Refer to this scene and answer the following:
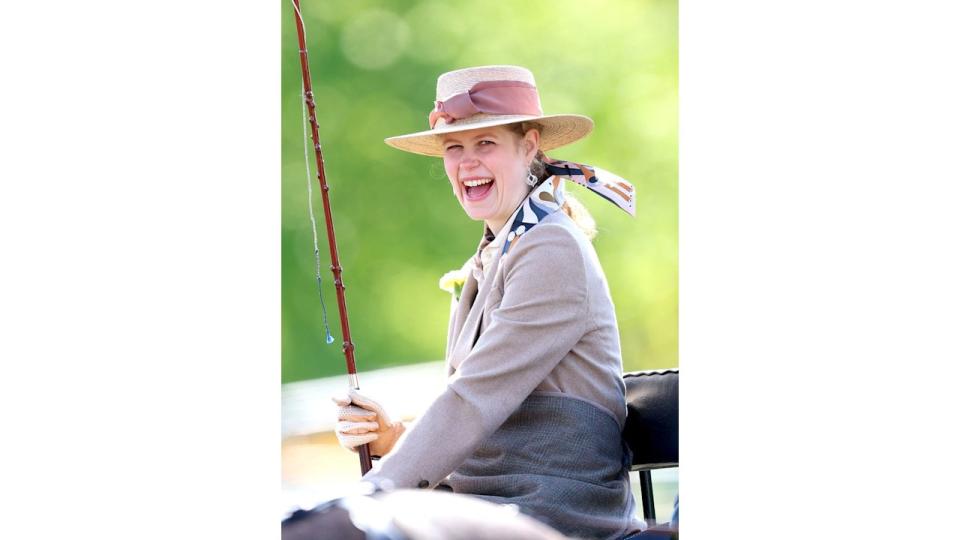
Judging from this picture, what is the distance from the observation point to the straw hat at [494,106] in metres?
2.87

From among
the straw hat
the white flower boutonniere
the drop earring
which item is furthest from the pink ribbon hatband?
the white flower boutonniere

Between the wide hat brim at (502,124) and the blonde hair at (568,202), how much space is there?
2 centimetres

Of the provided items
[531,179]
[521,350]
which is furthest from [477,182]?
[521,350]

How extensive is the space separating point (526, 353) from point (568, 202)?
0.46 metres

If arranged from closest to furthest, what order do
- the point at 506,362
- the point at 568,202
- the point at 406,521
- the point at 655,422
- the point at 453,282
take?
the point at 406,521 → the point at 506,362 → the point at 655,422 → the point at 568,202 → the point at 453,282

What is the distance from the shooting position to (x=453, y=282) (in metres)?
3.09

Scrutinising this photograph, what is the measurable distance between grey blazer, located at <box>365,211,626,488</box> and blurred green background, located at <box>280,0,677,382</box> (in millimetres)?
165

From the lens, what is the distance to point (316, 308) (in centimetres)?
302

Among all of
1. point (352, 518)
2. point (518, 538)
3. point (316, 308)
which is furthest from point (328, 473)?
point (518, 538)

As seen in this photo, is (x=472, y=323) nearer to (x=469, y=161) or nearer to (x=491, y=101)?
(x=469, y=161)

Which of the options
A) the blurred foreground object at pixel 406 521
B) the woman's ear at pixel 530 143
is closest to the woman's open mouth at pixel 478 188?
the woman's ear at pixel 530 143

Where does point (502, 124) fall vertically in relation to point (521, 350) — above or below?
above
